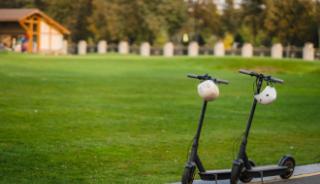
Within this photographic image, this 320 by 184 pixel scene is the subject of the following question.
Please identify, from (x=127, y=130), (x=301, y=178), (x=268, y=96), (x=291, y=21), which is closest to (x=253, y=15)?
(x=291, y=21)

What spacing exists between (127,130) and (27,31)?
59729 mm

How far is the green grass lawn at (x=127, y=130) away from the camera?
1048 cm

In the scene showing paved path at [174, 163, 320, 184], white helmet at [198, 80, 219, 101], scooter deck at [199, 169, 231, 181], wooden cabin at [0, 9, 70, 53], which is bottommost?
paved path at [174, 163, 320, 184]

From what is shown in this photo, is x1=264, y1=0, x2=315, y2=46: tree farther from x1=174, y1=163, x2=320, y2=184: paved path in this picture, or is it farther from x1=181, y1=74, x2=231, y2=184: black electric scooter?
x1=181, y1=74, x2=231, y2=184: black electric scooter

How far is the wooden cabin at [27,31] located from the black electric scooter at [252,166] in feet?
210

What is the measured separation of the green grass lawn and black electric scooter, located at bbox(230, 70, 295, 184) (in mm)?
1210

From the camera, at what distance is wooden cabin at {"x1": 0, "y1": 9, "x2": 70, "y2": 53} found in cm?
7244

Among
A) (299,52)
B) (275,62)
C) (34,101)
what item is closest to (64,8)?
(299,52)

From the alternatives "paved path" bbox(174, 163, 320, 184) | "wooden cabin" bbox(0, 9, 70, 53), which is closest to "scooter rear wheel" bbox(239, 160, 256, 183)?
"paved path" bbox(174, 163, 320, 184)

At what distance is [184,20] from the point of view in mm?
105750

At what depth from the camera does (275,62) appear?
50.6 m

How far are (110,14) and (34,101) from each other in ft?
251

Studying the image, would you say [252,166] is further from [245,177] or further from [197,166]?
[197,166]

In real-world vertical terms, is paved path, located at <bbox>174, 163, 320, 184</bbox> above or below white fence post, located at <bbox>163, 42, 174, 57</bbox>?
below
